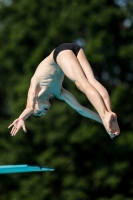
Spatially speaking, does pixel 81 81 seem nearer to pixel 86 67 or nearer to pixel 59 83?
pixel 86 67

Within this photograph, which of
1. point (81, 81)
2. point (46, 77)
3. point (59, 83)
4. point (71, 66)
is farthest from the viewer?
point (59, 83)

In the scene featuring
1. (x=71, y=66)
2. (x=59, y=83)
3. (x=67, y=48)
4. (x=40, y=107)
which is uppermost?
(x=67, y=48)

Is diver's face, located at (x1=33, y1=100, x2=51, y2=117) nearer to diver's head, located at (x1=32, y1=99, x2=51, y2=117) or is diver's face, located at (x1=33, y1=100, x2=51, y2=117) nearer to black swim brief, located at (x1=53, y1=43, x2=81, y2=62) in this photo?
diver's head, located at (x1=32, y1=99, x2=51, y2=117)

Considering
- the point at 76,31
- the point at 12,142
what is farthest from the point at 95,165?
the point at 76,31

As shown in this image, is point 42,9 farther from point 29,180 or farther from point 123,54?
point 29,180

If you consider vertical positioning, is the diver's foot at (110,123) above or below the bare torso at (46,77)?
below

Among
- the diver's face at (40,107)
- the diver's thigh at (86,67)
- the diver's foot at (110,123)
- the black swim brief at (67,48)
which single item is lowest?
the diver's foot at (110,123)

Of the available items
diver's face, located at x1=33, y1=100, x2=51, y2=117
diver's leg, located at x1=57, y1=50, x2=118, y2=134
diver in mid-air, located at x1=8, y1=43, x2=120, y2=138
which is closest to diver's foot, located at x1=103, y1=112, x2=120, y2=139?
diver's leg, located at x1=57, y1=50, x2=118, y2=134

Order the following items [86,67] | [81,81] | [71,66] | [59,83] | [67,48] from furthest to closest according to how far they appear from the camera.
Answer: [59,83] → [67,48] → [86,67] → [71,66] → [81,81]

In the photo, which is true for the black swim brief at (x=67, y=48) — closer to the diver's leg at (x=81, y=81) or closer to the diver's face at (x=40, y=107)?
the diver's leg at (x=81, y=81)

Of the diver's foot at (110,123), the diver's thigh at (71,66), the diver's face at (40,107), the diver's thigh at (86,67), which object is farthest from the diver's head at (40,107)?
the diver's foot at (110,123)

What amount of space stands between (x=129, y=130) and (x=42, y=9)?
5.02 metres

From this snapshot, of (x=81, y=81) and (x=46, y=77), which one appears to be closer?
(x=81, y=81)

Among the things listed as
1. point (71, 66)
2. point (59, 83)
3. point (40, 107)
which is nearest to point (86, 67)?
point (71, 66)
